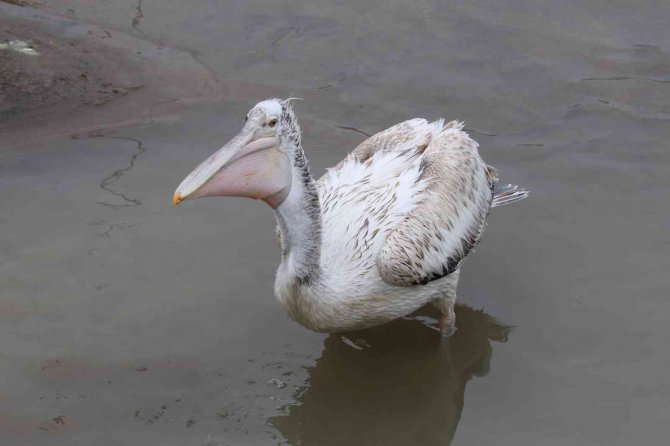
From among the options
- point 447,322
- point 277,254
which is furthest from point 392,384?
point 277,254

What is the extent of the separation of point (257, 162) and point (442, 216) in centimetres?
144

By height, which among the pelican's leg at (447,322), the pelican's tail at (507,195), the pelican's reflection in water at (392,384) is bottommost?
the pelican's reflection in water at (392,384)

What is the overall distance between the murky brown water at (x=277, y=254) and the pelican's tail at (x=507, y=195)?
0.82 ft

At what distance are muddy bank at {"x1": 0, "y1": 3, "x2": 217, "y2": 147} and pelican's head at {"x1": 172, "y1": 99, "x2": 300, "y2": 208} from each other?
2.95 m

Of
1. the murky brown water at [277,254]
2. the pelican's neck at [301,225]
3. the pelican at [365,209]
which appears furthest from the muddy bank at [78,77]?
the pelican's neck at [301,225]

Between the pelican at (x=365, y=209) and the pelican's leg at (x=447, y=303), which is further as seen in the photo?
the pelican's leg at (x=447, y=303)

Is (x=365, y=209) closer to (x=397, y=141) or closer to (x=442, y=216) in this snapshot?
(x=442, y=216)

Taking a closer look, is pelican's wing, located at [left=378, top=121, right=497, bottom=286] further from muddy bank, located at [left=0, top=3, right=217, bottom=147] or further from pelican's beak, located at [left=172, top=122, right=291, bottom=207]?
muddy bank, located at [left=0, top=3, right=217, bottom=147]

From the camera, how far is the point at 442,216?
5.47 meters

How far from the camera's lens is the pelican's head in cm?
421

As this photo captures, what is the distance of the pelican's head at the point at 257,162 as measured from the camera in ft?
13.8

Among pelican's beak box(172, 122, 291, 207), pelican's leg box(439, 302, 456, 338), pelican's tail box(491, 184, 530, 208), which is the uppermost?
pelican's beak box(172, 122, 291, 207)

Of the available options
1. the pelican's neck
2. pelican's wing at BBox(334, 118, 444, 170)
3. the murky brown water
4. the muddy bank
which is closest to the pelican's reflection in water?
the murky brown water

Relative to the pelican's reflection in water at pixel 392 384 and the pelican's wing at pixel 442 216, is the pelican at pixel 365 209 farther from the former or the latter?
the pelican's reflection in water at pixel 392 384
